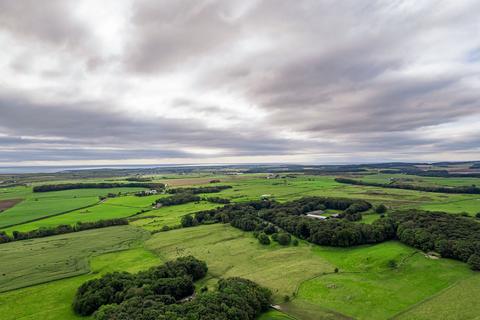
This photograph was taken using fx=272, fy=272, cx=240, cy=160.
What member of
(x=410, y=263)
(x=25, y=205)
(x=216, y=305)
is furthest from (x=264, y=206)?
(x=25, y=205)

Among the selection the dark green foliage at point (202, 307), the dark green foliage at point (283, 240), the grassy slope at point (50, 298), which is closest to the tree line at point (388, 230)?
the dark green foliage at point (283, 240)

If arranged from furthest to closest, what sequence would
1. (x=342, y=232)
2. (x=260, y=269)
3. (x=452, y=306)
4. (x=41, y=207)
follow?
(x=41, y=207) < (x=342, y=232) < (x=260, y=269) < (x=452, y=306)

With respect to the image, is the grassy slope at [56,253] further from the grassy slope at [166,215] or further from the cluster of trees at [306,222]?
the cluster of trees at [306,222]

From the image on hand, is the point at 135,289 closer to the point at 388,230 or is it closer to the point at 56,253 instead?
the point at 56,253

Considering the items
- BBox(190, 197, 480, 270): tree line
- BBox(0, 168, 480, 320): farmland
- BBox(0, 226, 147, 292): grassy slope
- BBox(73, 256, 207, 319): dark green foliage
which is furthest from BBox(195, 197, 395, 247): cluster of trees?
BBox(73, 256, 207, 319): dark green foliage

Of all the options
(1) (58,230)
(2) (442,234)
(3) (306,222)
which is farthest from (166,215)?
(2) (442,234)

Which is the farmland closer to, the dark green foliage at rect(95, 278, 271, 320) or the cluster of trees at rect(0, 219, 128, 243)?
the dark green foliage at rect(95, 278, 271, 320)
